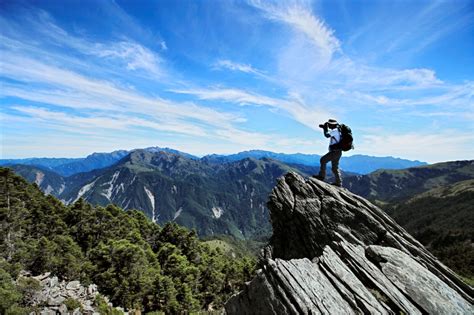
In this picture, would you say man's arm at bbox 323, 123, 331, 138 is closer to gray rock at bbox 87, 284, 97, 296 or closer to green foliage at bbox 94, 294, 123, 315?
green foliage at bbox 94, 294, 123, 315

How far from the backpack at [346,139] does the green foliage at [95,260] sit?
42202 mm

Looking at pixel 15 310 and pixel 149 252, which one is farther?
pixel 149 252

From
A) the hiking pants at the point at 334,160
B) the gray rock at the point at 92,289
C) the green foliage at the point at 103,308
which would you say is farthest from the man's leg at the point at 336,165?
the gray rock at the point at 92,289

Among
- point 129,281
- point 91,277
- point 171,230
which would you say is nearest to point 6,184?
point 91,277

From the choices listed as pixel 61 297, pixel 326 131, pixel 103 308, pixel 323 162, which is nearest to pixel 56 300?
pixel 61 297

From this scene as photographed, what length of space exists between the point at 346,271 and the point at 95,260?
55301mm

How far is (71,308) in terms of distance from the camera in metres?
39.7

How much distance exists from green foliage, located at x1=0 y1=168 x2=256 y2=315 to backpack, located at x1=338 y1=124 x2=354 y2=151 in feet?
138

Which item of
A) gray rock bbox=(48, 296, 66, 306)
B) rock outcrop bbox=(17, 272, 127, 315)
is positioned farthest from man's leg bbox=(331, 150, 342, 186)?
gray rock bbox=(48, 296, 66, 306)

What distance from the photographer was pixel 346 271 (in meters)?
16.2

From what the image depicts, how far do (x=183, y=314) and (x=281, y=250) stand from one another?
129 feet

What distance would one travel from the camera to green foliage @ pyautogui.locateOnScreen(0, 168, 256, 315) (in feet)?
161

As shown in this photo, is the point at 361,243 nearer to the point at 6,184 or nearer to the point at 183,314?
the point at 183,314

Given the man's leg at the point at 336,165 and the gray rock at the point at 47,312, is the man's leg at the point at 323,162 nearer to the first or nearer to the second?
the man's leg at the point at 336,165
